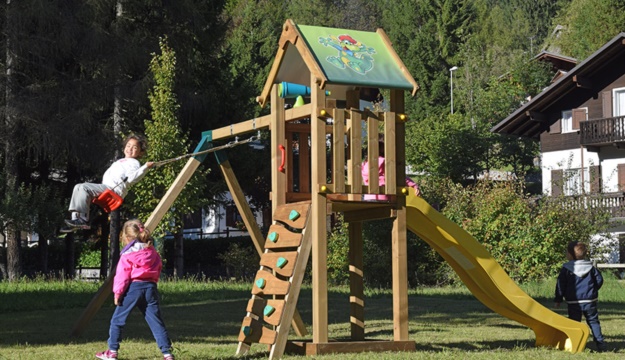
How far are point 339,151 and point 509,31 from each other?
294 feet

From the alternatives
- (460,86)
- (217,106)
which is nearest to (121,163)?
(217,106)

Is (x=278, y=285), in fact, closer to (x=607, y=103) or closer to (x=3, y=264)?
(x=3, y=264)

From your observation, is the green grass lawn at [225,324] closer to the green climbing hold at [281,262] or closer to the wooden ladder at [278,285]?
the wooden ladder at [278,285]

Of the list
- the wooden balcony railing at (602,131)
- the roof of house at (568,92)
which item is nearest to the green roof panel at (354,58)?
the roof of house at (568,92)

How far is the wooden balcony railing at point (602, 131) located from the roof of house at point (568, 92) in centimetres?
168

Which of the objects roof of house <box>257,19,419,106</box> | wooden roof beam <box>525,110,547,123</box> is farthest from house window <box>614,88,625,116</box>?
roof of house <box>257,19,419,106</box>

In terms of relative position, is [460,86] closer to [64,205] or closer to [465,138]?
[465,138]

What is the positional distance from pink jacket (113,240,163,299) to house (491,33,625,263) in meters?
33.7

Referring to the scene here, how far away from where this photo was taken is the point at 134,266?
393 inches

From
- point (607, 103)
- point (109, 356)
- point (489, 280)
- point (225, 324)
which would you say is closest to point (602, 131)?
point (607, 103)

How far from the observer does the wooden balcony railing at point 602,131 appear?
4362 centimetres

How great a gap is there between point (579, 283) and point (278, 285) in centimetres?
376

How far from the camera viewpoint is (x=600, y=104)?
45.5 meters

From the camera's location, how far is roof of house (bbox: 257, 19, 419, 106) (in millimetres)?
11039
